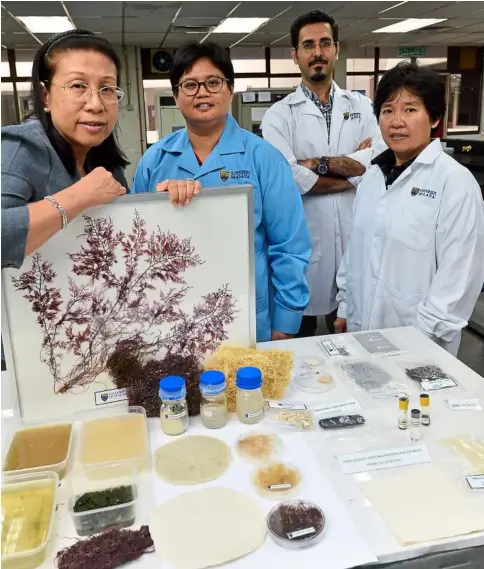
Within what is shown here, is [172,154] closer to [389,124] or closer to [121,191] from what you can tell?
[121,191]

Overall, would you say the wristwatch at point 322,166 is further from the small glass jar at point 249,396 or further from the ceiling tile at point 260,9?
the ceiling tile at point 260,9

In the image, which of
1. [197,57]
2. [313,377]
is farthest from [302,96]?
[313,377]

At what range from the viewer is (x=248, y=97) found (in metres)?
5.25

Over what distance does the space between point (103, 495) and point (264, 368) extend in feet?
1.53

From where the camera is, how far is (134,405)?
3.95 ft

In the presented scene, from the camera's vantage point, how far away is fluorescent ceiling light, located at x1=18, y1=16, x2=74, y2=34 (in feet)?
19.3

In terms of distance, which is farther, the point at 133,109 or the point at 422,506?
the point at 133,109

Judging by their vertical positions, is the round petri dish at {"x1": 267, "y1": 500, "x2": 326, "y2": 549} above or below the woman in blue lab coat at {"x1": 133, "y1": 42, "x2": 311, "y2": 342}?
below

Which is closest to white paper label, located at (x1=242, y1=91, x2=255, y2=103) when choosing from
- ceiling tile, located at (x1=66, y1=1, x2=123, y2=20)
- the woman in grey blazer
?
ceiling tile, located at (x1=66, y1=1, x2=123, y2=20)

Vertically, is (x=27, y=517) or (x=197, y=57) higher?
(x=197, y=57)

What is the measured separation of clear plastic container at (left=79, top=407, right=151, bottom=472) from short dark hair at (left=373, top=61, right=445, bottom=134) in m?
1.33

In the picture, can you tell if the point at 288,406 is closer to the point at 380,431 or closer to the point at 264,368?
the point at 264,368

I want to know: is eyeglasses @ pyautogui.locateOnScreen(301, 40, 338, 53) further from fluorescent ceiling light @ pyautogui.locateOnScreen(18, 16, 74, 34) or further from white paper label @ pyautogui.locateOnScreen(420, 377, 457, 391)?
fluorescent ceiling light @ pyautogui.locateOnScreen(18, 16, 74, 34)

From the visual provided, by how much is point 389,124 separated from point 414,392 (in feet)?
3.13
